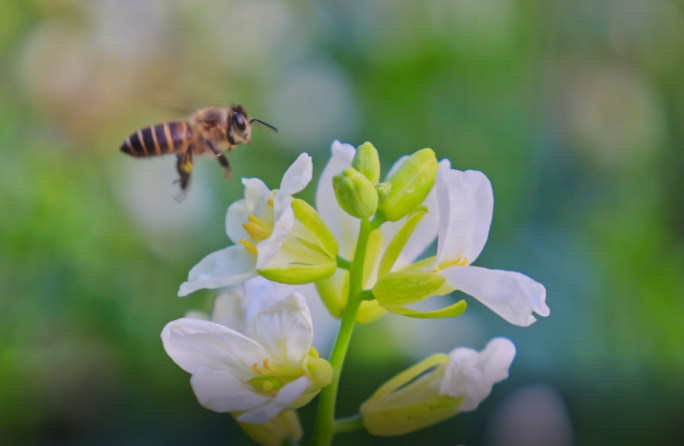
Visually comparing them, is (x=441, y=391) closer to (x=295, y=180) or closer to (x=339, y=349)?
(x=339, y=349)

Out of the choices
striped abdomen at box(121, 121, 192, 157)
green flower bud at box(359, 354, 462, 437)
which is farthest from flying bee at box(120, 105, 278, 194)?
green flower bud at box(359, 354, 462, 437)

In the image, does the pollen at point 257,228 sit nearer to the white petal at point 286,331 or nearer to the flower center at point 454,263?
the white petal at point 286,331

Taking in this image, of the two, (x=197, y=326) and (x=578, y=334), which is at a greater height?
(x=197, y=326)

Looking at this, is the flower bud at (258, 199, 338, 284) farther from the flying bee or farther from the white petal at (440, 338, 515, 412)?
the flying bee

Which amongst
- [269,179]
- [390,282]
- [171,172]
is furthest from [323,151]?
[390,282]

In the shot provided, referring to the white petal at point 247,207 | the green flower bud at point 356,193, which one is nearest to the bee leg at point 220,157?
the white petal at point 247,207

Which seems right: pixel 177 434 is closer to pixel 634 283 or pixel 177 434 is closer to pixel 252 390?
pixel 252 390

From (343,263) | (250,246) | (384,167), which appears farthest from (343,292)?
(384,167)
